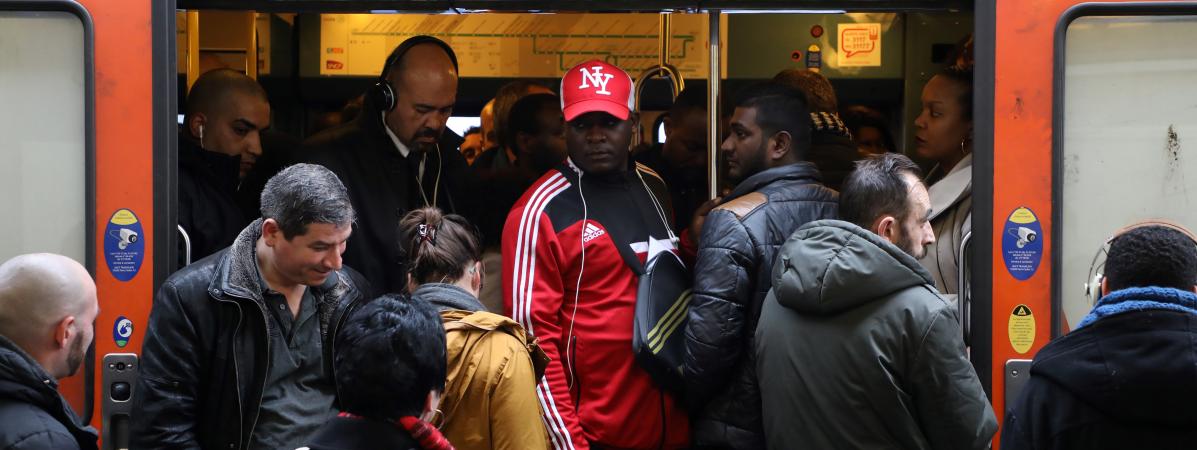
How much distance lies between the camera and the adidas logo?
3.53 meters

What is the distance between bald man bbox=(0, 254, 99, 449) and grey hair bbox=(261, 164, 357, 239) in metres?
0.56

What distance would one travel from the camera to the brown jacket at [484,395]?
285 centimetres

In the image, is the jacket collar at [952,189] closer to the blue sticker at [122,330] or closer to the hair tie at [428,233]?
the hair tie at [428,233]

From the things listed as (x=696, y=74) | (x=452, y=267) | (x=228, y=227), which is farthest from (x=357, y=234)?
(x=696, y=74)

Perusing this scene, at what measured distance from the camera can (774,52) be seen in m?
5.36

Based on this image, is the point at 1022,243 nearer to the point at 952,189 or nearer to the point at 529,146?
the point at 952,189

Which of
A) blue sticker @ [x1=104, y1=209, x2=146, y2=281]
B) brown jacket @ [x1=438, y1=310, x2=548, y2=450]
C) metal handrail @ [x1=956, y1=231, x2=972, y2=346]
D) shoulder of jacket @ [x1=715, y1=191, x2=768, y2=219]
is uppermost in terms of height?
shoulder of jacket @ [x1=715, y1=191, x2=768, y2=219]

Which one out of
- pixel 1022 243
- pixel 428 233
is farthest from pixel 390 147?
pixel 1022 243

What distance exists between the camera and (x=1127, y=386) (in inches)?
99.1

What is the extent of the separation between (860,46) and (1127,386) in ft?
9.89

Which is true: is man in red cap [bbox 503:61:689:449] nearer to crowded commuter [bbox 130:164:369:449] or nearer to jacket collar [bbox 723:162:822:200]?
jacket collar [bbox 723:162:822:200]

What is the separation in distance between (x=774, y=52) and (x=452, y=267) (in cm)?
264

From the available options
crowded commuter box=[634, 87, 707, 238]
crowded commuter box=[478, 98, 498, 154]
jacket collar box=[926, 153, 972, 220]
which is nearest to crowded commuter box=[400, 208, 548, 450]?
jacket collar box=[926, 153, 972, 220]

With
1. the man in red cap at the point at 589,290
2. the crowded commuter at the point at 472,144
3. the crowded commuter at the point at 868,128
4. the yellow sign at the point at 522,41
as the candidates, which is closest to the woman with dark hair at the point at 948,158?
the man in red cap at the point at 589,290
